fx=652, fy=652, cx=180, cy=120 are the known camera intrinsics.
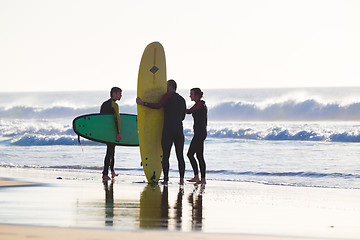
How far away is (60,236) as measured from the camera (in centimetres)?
476

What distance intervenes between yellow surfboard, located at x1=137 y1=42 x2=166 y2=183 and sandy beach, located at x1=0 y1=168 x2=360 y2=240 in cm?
46

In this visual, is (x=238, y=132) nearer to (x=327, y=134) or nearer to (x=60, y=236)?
(x=327, y=134)

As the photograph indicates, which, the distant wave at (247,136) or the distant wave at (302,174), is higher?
the distant wave at (247,136)

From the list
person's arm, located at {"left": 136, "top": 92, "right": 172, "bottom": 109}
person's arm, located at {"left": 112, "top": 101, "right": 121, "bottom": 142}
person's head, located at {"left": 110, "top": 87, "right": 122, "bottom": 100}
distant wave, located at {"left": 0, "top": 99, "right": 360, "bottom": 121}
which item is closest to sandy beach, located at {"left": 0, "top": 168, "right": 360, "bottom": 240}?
person's arm, located at {"left": 112, "top": 101, "right": 121, "bottom": 142}

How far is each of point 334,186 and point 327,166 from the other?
2.78 metres

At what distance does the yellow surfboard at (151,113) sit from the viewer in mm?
9445

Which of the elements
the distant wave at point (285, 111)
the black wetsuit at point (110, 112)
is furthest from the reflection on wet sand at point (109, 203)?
the distant wave at point (285, 111)

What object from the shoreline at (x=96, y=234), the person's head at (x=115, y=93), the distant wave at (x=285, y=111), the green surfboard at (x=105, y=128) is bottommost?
the shoreline at (x=96, y=234)

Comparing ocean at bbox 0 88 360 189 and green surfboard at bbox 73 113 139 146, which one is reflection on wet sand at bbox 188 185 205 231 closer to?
ocean at bbox 0 88 360 189

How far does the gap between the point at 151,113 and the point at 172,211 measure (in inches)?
132

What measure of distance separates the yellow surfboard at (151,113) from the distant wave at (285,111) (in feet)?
103

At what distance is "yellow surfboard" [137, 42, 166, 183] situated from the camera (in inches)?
372

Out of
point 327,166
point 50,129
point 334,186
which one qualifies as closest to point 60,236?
point 334,186

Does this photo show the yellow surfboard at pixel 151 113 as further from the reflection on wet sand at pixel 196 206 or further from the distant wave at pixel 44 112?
the distant wave at pixel 44 112
